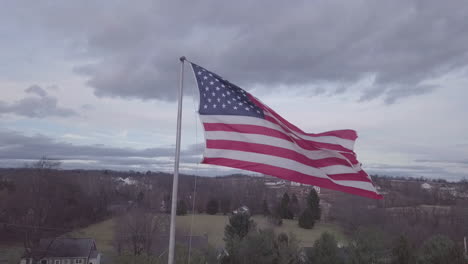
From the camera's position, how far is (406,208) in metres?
61.8

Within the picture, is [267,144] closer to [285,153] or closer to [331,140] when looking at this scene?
[285,153]

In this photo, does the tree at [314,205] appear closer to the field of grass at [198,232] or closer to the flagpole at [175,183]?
the field of grass at [198,232]

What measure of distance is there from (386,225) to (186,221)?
27.1 meters

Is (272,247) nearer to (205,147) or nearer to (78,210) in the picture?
(205,147)

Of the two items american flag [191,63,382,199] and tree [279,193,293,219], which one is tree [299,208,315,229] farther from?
american flag [191,63,382,199]

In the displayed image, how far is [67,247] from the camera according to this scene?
4606 centimetres

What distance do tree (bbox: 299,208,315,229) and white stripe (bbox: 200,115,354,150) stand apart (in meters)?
61.1

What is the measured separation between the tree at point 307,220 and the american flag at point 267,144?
61.1 meters

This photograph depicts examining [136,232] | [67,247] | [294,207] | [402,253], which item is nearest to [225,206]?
[294,207]

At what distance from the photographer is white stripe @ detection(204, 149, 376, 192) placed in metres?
7.19

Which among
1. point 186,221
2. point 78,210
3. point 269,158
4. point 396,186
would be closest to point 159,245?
point 186,221

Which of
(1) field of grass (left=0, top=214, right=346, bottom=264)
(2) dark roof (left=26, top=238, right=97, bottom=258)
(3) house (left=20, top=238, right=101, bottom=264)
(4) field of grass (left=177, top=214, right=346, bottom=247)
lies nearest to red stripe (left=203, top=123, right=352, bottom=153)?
(1) field of grass (left=0, top=214, right=346, bottom=264)

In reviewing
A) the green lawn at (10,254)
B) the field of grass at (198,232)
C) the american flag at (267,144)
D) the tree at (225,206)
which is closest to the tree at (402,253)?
the field of grass at (198,232)

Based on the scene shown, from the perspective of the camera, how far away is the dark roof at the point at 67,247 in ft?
138
